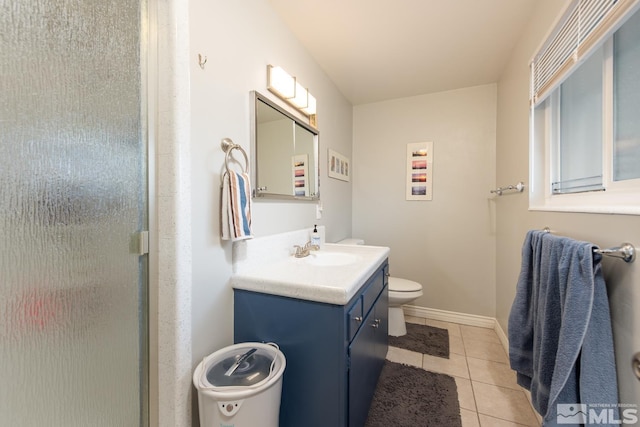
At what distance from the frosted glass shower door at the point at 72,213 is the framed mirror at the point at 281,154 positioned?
533mm

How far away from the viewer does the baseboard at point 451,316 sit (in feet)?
7.87

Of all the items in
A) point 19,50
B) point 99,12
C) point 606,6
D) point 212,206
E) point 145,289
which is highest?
point 606,6

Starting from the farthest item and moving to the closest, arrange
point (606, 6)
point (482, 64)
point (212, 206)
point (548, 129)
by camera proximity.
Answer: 1. point (482, 64)
2. point (548, 129)
3. point (212, 206)
4. point (606, 6)

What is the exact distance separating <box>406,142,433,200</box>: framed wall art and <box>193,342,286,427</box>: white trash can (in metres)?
2.16

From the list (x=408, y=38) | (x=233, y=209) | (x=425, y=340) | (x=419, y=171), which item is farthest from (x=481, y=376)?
(x=408, y=38)

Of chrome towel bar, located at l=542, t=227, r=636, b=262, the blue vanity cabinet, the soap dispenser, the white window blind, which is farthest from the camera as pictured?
the soap dispenser

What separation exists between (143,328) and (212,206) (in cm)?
53

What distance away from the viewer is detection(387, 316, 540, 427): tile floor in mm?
1380

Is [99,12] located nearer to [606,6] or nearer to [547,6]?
[606,6]

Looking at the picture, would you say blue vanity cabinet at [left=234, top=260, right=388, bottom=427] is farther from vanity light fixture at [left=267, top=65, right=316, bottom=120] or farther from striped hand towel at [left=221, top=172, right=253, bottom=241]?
vanity light fixture at [left=267, top=65, right=316, bottom=120]

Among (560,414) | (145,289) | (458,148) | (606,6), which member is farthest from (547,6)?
(145,289)

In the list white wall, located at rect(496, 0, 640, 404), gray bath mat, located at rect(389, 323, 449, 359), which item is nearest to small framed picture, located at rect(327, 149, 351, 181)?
white wall, located at rect(496, 0, 640, 404)

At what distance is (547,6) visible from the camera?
4.34 feet

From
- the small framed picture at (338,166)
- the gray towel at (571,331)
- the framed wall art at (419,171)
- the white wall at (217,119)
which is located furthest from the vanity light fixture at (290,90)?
the gray towel at (571,331)
